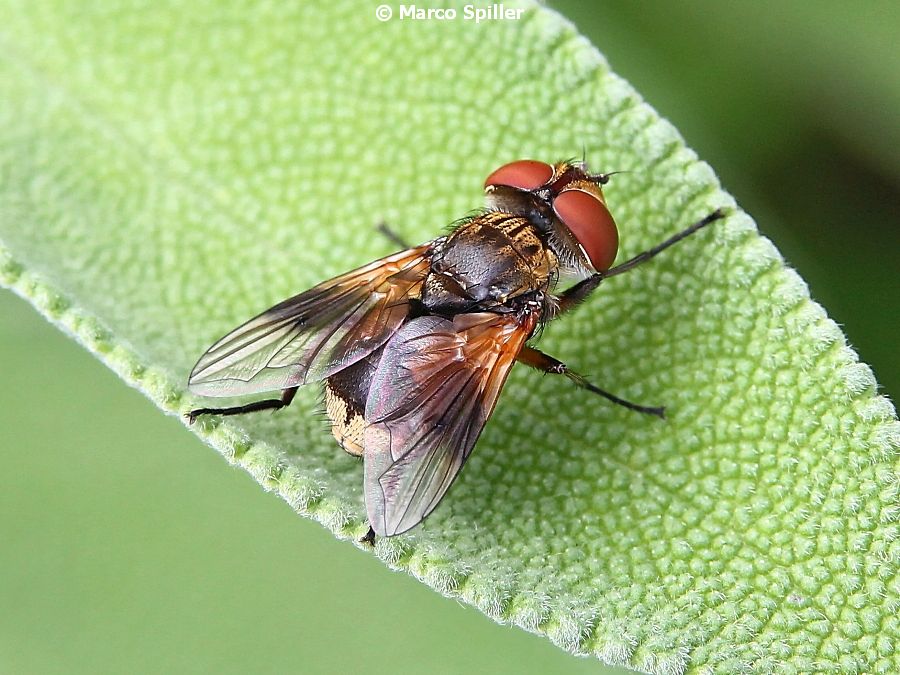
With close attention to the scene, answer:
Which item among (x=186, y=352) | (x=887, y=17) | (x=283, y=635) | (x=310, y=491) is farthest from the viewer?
(x=887, y=17)

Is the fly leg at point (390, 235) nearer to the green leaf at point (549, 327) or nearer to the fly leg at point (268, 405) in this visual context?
the green leaf at point (549, 327)

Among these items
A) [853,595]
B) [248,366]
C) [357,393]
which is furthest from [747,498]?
[248,366]

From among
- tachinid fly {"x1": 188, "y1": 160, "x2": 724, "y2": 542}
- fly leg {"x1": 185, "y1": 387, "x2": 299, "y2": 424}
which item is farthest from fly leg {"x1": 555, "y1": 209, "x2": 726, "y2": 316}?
fly leg {"x1": 185, "y1": 387, "x2": 299, "y2": 424}

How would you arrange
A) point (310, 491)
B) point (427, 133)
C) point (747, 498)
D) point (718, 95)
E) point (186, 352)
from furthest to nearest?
point (718, 95) → point (427, 133) → point (186, 352) → point (747, 498) → point (310, 491)

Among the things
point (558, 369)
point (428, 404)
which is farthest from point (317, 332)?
point (558, 369)

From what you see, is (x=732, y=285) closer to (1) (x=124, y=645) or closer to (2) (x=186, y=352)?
(2) (x=186, y=352)
